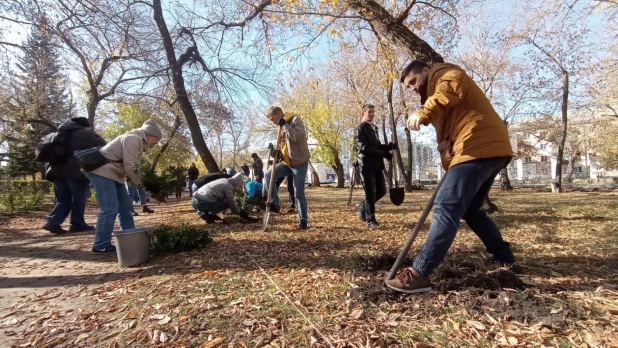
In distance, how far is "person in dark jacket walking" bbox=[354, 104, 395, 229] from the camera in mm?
5012

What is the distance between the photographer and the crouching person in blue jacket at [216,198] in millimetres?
5859

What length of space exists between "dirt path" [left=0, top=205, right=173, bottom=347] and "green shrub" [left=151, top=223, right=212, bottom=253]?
479 mm

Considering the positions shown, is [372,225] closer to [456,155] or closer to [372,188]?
[372,188]

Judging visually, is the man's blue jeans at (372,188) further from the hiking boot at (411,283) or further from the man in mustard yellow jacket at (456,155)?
the hiking boot at (411,283)

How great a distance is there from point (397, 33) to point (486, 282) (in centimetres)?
499

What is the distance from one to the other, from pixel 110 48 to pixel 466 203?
8.39 meters

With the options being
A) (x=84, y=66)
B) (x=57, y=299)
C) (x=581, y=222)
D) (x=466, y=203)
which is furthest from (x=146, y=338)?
(x=84, y=66)

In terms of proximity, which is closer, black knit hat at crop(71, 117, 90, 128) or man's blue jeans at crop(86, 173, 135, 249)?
man's blue jeans at crop(86, 173, 135, 249)

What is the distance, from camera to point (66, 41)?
21.5 feet

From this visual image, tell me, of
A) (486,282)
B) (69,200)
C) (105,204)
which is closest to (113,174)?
(105,204)

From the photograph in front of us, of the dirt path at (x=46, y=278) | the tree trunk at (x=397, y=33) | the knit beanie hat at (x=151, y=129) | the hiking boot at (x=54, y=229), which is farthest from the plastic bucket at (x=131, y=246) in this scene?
the tree trunk at (x=397, y=33)

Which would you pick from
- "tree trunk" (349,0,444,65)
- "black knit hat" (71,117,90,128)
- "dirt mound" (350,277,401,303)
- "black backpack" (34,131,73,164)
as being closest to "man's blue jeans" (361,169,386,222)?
"tree trunk" (349,0,444,65)

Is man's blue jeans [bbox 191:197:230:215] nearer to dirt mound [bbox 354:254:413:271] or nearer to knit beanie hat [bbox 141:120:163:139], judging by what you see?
knit beanie hat [bbox 141:120:163:139]

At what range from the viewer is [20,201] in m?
9.50
